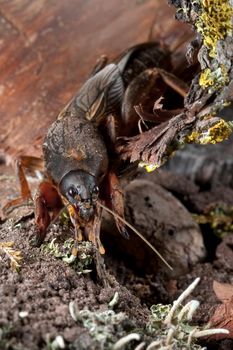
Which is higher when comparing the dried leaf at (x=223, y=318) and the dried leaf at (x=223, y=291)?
the dried leaf at (x=223, y=318)

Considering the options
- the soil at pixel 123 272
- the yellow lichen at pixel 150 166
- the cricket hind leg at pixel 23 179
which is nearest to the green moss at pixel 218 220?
the soil at pixel 123 272

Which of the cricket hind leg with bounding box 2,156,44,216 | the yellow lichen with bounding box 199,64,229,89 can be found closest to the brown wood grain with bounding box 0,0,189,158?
the cricket hind leg with bounding box 2,156,44,216

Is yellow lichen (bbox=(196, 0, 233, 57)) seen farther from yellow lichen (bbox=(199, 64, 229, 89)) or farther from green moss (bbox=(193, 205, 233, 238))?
green moss (bbox=(193, 205, 233, 238))

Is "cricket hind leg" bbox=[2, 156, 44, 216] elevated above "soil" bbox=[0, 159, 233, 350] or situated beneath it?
elevated above

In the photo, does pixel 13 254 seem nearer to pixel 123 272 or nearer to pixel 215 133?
pixel 123 272

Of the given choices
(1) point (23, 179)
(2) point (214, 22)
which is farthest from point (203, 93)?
(1) point (23, 179)

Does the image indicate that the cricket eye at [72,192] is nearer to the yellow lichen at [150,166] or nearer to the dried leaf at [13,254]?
the yellow lichen at [150,166]
